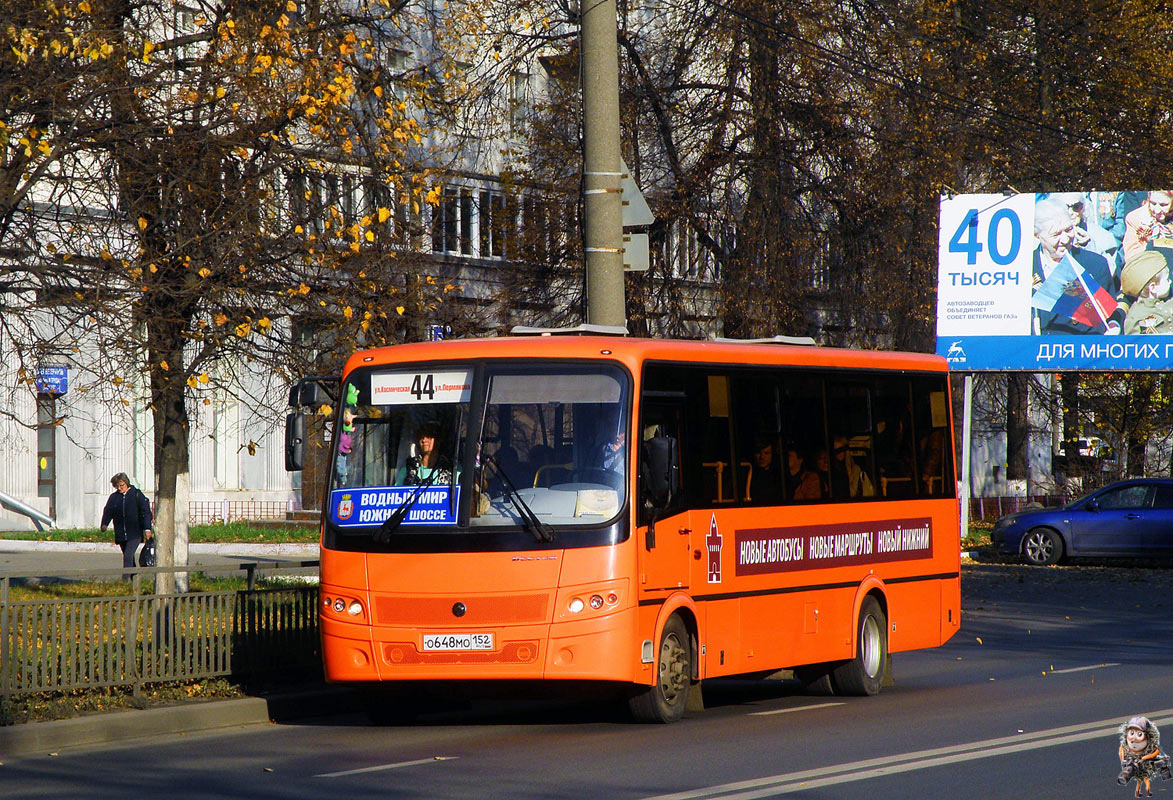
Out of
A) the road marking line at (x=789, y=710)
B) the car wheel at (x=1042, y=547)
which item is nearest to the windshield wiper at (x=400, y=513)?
the road marking line at (x=789, y=710)

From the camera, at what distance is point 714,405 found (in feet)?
41.2

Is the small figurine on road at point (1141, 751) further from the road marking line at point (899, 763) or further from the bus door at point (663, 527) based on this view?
the bus door at point (663, 527)

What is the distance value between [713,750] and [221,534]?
2546cm

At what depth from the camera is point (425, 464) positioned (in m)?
11.6

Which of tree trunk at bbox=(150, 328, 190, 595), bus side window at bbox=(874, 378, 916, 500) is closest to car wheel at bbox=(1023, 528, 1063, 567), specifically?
bus side window at bbox=(874, 378, 916, 500)

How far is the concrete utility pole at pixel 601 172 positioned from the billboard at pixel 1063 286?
59.5ft

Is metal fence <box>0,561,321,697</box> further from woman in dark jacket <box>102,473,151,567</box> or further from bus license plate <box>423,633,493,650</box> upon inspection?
woman in dark jacket <box>102,473,151,567</box>

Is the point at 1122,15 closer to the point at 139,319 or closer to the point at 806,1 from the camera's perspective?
the point at 806,1

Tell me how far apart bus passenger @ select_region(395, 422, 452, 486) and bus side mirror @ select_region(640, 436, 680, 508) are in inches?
51.8

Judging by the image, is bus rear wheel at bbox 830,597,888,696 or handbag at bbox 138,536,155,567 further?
handbag at bbox 138,536,155,567

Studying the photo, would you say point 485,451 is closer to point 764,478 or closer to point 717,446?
point 717,446

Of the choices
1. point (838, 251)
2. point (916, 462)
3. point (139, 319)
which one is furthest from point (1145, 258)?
point (139, 319)

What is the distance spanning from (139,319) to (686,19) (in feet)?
50.0

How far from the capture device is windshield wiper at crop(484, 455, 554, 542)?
1112cm
